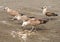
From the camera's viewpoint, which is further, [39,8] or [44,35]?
[39,8]

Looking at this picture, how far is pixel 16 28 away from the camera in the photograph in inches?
360

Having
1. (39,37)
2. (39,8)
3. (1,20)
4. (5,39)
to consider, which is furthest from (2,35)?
(39,8)

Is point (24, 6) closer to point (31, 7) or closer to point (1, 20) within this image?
point (31, 7)

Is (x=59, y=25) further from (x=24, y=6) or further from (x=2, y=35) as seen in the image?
(x=24, y=6)

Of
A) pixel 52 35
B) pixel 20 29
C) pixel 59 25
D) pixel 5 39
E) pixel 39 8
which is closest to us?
pixel 5 39

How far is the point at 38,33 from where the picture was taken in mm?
8711

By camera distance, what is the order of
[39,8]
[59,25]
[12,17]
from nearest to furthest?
[59,25] < [12,17] < [39,8]

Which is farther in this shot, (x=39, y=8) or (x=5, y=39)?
(x=39, y=8)

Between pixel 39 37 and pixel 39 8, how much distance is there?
4672mm

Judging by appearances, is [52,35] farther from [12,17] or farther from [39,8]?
[39,8]

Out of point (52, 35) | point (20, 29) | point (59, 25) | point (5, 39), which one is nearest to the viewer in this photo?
point (5, 39)

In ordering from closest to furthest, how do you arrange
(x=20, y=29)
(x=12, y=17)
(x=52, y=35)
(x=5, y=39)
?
(x=5, y=39), (x=52, y=35), (x=20, y=29), (x=12, y=17)

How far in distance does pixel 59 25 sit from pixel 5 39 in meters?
2.69

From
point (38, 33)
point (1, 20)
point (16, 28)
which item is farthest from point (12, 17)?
point (38, 33)
